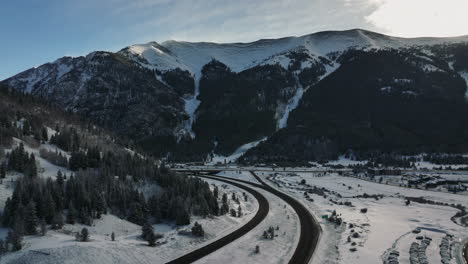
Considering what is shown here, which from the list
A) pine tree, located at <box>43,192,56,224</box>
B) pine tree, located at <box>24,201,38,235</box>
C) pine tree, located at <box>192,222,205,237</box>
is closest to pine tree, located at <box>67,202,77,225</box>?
pine tree, located at <box>43,192,56,224</box>

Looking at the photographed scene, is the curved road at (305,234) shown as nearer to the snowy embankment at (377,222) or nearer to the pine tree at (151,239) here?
the snowy embankment at (377,222)

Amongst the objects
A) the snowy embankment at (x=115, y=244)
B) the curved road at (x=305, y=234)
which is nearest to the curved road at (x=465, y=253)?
the curved road at (x=305, y=234)

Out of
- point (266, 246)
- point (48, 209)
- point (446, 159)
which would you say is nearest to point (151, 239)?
point (266, 246)

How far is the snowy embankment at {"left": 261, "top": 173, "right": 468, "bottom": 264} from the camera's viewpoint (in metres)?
47.5

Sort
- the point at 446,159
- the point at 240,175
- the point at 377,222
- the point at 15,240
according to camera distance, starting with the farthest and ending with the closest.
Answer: the point at 446,159
the point at 240,175
the point at 377,222
the point at 15,240

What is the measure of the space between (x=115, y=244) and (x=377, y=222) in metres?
45.6

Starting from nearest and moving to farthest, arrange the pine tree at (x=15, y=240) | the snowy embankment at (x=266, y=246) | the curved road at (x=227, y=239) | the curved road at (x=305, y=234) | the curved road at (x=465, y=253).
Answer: the pine tree at (x=15, y=240) < the curved road at (x=465, y=253) < the curved road at (x=227, y=239) < the snowy embankment at (x=266, y=246) < the curved road at (x=305, y=234)

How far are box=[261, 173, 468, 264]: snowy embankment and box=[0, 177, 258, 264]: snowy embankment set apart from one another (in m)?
17.8

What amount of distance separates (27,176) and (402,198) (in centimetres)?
8671

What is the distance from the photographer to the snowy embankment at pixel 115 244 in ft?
132

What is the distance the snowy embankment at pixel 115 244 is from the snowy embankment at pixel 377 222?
702 inches

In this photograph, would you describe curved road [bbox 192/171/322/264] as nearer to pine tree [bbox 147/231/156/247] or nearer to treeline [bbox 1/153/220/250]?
treeline [bbox 1/153/220/250]

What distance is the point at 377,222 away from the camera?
64.7m

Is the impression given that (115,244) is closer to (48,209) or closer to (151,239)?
(151,239)
